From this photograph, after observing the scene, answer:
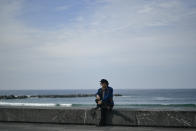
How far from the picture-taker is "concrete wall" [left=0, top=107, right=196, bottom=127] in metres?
8.20

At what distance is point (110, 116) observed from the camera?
8.88 meters

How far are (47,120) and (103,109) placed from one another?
2.06 meters

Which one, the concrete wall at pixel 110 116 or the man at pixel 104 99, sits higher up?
the man at pixel 104 99

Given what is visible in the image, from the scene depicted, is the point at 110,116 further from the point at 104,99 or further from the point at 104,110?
the point at 104,99

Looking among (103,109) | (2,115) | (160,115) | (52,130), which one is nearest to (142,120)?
(160,115)

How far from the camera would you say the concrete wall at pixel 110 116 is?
323 inches

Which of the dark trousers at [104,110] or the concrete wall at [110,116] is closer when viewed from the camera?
the concrete wall at [110,116]

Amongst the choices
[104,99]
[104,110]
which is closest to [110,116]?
[104,110]

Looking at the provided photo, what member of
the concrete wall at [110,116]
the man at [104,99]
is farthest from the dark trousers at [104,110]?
the concrete wall at [110,116]

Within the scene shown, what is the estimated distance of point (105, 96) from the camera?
8.79 meters

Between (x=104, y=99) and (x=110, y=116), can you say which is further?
(x=110, y=116)

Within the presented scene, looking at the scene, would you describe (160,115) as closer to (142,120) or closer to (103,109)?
A: (142,120)

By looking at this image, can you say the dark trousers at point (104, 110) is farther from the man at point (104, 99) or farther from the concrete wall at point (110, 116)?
the concrete wall at point (110, 116)

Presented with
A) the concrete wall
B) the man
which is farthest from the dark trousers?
the concrete wall
